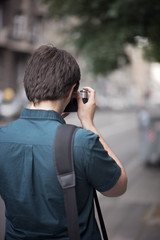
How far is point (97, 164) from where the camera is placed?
1.48 meters

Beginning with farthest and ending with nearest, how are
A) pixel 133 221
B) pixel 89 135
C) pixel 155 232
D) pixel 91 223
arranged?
pixel 133 221, pixel 155 232, pixel 91 223, pixel 89 135

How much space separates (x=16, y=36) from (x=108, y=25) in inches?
930

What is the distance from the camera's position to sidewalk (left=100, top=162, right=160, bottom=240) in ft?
14.3

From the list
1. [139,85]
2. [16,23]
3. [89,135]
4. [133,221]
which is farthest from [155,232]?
[139,85]

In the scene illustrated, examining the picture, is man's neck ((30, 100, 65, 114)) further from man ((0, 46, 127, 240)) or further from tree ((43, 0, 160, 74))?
tree ((43, 0, 160, 74))

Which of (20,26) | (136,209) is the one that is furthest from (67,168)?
(20,26)

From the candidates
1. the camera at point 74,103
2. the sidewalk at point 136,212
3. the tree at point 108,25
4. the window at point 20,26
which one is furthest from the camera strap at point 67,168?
the window at point 20,26

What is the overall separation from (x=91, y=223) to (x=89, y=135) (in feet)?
1.31

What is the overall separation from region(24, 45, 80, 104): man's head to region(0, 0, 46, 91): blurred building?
82.7 feet

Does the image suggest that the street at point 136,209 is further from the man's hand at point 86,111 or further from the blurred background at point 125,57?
the man's hand at point 86,111

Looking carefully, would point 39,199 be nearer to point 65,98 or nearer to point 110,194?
point 110,194

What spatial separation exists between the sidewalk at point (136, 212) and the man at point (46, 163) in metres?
2.84

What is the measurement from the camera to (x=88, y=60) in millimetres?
5945

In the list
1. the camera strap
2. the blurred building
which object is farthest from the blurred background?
the blurred building
